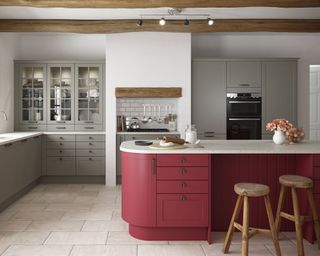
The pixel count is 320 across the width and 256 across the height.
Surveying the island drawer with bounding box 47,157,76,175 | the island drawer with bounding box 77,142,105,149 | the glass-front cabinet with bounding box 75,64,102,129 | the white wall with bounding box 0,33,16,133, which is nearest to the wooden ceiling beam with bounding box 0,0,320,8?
the white wall with bounding box 0,33,16,133

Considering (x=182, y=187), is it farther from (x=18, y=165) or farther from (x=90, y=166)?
(x=90, y=166)

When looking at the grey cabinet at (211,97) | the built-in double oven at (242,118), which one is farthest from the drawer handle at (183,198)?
the built-in double oven at (242,118)

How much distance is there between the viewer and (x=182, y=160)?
384 cm

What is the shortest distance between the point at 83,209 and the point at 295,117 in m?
4.05

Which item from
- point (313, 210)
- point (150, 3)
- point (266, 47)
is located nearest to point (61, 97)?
point (150, 3)

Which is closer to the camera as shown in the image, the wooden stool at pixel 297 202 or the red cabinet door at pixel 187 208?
the wooden stool at pixel 297 202

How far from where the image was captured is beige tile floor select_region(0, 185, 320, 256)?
11.9 ft

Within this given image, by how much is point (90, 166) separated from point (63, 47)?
235 cm

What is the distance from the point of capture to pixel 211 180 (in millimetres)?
4129

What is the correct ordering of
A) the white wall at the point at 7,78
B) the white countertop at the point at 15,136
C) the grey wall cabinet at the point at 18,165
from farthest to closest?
the white wall at the point at 7,78, the white countertop at the point at 15,136, the grey wall cabinet at the point at 18,165

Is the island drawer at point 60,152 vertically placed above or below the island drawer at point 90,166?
above

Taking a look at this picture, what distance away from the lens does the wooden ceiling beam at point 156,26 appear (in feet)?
20.5

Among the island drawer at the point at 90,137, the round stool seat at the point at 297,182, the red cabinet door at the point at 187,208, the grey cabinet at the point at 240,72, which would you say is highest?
the grey cabinet at the point at 240,72

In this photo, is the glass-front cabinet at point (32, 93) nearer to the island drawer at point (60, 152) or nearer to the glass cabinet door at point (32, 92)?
the glass cabinet door at point (32, 92)
